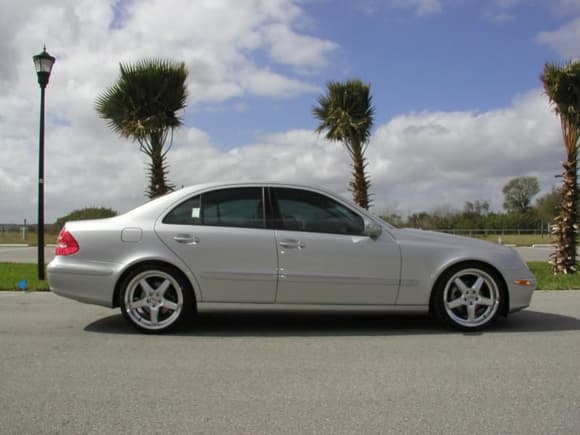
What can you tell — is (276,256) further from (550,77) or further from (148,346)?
(550,77)

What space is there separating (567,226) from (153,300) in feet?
36.9

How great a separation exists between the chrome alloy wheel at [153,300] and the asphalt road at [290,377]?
0.18 meters

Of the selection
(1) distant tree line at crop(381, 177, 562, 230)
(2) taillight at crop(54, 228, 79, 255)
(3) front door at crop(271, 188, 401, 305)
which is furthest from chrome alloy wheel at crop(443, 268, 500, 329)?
(1) distant tree line at crop(381, 177, 562, 230)

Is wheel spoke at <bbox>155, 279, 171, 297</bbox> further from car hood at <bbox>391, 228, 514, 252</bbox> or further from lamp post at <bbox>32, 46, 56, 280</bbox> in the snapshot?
lamp post at <bbox>32, 46, 56, 280</bbox>

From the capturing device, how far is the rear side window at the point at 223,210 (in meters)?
5.91

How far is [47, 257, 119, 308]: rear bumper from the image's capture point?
5777 millimetres

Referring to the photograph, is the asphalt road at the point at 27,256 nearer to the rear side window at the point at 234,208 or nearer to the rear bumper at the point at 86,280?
the rear bumper at the point at 86,280

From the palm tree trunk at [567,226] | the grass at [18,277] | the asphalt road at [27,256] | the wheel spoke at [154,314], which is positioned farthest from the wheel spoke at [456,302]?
the asphalt road at [27,256]

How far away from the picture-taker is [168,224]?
588 cm

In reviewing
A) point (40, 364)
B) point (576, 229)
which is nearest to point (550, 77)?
point (576, 229)

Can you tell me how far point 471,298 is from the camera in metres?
5.96

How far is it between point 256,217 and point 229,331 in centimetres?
120

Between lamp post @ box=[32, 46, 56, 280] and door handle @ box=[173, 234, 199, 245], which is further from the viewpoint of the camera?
lamp post @ box=[32, 46, 56, 280]

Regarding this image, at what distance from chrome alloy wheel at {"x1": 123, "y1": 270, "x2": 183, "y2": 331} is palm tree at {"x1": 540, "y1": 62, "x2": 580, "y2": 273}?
10.8 metres
